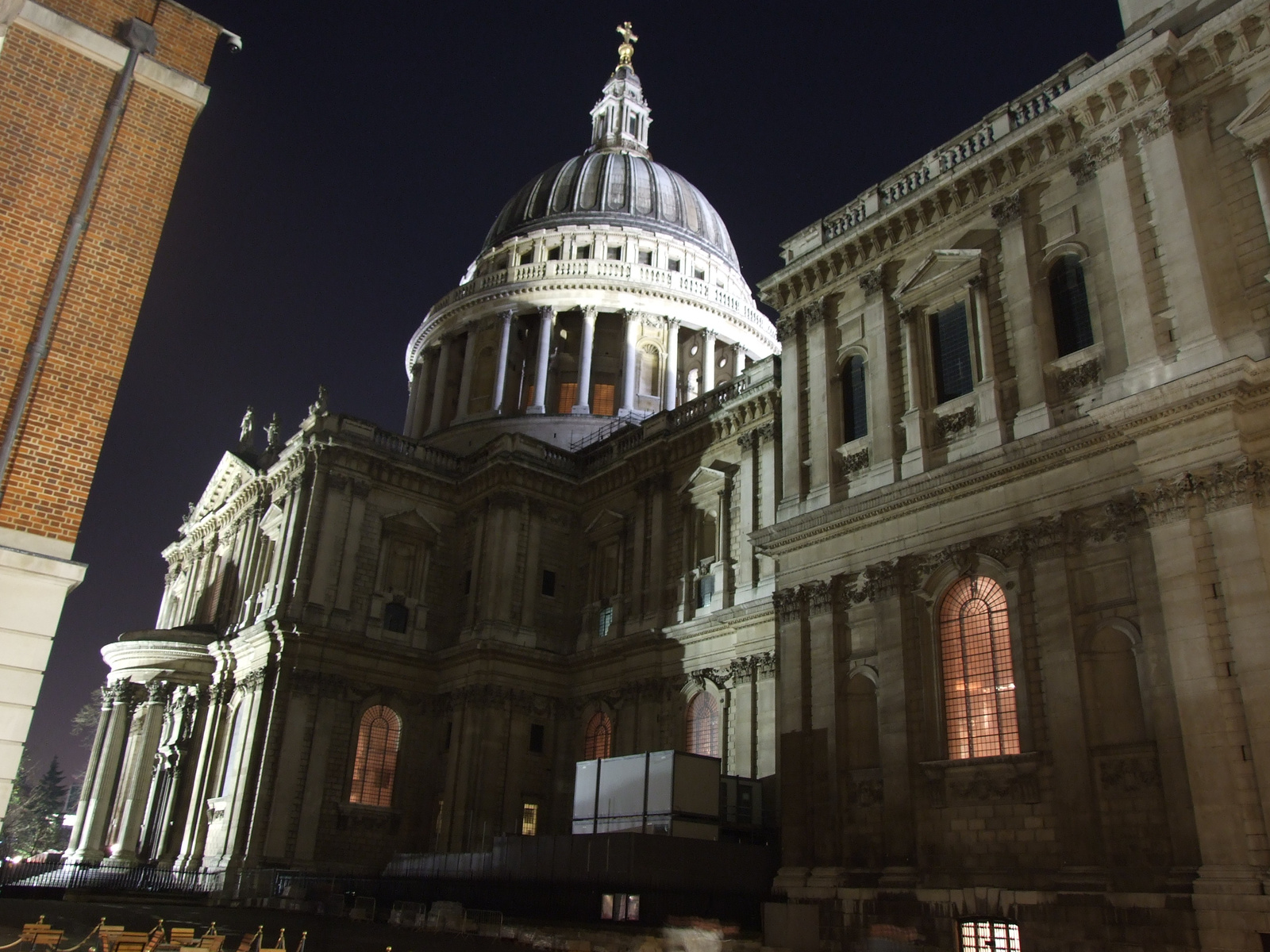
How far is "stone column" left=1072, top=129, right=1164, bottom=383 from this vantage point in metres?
20.8

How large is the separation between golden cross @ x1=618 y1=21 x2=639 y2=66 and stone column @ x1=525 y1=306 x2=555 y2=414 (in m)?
31.1

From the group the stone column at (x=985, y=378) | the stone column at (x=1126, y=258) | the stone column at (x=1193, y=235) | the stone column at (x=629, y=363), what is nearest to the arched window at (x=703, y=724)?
the stone column at (x=985, y=378)

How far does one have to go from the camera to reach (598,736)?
132 ft

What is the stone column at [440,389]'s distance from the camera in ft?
200

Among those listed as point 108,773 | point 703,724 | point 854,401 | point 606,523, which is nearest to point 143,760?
point 108,773

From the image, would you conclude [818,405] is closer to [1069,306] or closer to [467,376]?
[1069,306]

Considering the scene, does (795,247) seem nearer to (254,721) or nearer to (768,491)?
(768,491)

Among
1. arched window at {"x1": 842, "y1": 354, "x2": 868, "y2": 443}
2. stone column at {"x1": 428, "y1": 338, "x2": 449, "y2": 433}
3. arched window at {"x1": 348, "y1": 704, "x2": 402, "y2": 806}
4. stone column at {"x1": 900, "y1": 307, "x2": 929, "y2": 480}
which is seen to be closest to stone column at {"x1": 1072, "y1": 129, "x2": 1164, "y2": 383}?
Answer: stone column at {"x1": 900, "y1": 307, "x2": 929, "y2": 480}

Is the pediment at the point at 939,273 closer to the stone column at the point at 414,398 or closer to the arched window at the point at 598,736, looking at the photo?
the arched window at the point at 598,736

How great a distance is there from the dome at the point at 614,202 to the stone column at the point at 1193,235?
4658 centimetres

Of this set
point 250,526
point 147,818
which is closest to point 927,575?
point 250,526

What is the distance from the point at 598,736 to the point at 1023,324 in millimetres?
23644

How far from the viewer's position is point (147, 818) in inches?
1772

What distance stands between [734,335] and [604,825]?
136ft
